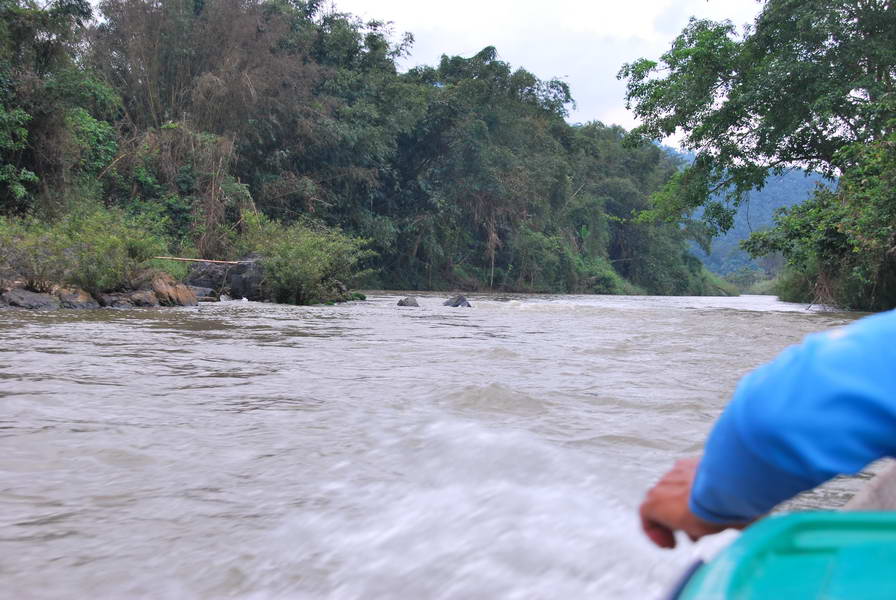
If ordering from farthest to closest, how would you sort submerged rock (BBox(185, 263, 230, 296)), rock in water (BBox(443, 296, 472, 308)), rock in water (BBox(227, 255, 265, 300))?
submerged rock (BBox(185, 263, 230, 296)) < rock in water (BBox(443, 296, 472, 308)) < rock in water (BBox(227, 255, 265, 300))

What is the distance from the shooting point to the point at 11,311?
8.70m

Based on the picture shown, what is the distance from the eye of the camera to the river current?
1.71m

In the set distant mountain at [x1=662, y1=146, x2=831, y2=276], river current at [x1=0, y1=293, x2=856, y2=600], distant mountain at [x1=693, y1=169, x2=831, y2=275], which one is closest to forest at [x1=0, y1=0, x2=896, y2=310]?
river current at [x1=0, y1=293, x2=856, y2=600]

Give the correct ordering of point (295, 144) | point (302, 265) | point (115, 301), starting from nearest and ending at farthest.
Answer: point (115, 301), point (302, 265), point (295, 144)

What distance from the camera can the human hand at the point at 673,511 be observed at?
0.79 metres

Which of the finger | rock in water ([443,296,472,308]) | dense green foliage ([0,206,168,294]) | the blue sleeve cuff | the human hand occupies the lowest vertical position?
rock in water ([443,296,472,308])

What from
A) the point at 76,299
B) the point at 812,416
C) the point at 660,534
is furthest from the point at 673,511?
the point at 76,299

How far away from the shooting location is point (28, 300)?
30.7 ft

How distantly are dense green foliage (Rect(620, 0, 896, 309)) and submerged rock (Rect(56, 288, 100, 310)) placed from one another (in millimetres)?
11540

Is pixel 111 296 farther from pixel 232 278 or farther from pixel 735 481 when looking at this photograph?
pixel 735 481

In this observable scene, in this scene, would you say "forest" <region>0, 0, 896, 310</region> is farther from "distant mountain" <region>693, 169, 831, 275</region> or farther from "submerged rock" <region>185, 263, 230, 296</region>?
"distant mountain" <region>693, 169, 831, 275</region>

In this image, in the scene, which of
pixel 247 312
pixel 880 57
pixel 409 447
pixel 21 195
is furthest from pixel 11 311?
pixel 880 57

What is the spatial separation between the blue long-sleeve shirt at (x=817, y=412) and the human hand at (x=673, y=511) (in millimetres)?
124

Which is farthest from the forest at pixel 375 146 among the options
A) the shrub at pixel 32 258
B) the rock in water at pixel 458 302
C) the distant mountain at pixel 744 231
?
the distant mountain at pixel 744 231
